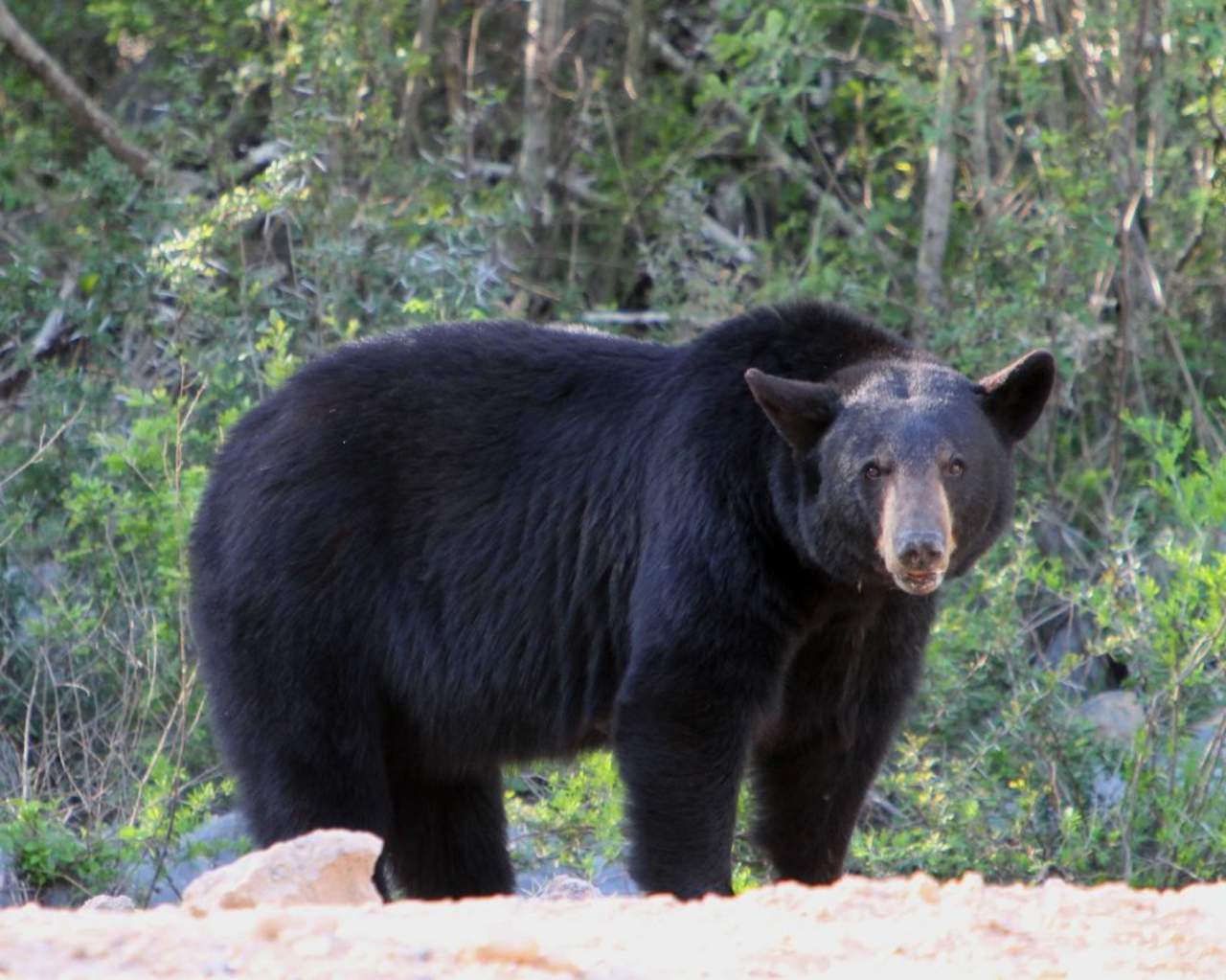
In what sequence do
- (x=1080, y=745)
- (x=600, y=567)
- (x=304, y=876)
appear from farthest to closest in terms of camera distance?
1. (x=1080, y=745)
2. (x=600, y=567)
3. (x=304, y=876)

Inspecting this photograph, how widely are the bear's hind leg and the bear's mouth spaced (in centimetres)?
159

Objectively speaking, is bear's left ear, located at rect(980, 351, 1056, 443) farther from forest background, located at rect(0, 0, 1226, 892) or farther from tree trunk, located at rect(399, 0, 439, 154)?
tree trunk, located at rect(399, 0, 439, 154)

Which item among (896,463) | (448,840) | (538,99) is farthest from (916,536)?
(538,99)

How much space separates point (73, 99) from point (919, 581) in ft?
22.8

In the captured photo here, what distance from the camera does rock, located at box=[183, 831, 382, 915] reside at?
3920mm

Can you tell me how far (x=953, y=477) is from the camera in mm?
5320

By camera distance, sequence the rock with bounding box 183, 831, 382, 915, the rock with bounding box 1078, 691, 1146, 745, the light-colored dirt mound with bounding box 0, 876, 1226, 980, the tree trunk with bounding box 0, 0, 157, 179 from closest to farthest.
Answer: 1. the light-colored dirt mound with bounding box 0, 876, 1226, 980
2. the rock with bounding box 183, 831, 382, 915
3. the rock with bounding box 1078, 691, 1146, 745
4. the tree trunk with bounding box 0, 0, 157, 179

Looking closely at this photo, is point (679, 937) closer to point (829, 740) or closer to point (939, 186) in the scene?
point (829, 740)

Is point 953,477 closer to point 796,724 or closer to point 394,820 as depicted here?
point 796,724

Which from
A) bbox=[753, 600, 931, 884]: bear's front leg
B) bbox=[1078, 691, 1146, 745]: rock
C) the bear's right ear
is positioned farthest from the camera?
bbox=[1078, 691, 1146, 745]: rock

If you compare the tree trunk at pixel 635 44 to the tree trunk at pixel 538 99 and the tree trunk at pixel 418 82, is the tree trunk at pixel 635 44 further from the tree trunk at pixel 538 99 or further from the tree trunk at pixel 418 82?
the tree trunk at pixel 418 82

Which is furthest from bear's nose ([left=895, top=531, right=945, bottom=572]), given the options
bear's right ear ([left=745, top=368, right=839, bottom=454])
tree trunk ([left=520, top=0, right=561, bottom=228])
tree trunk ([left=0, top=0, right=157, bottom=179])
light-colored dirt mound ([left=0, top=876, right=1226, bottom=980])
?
tree trunk ([left=0, top=0, right=157, bottom=179])

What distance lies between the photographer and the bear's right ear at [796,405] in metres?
5.33

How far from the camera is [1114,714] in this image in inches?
324
